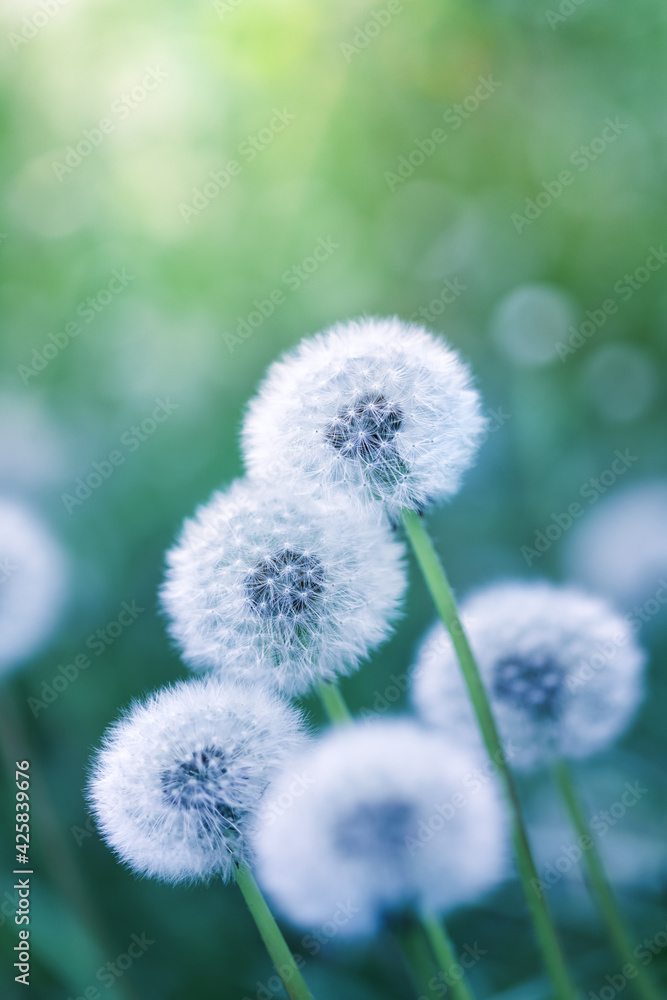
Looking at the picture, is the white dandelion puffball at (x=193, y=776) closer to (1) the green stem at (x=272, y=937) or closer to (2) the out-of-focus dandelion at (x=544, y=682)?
(1) the green stem at (x=272, y=937)

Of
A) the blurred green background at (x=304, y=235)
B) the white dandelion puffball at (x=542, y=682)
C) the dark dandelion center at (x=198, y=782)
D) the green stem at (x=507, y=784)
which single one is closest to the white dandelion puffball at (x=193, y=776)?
the dark dandelion center at (x=198, y=782)

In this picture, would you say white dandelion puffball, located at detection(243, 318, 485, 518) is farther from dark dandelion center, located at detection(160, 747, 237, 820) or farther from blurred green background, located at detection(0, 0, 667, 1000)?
blurred green background, located at detection(0, 0, 667, 1000)

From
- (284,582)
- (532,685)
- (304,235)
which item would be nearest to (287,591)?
(284,582)

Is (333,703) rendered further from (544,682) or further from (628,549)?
(628,549)

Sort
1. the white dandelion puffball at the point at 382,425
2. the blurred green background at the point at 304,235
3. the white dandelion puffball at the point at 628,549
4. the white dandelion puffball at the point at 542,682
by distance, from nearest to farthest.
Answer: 1. the white dandelion puffball at the point at 382,425
2. the white dandelion puffball at the point at 542,682
3. the white dandelion puffball at the point at 628,549
4. the blurred green background at the point at 304,235

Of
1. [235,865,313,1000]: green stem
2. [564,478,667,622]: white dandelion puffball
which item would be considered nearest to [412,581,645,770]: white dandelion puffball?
[235,865,313,1000]: green stem
